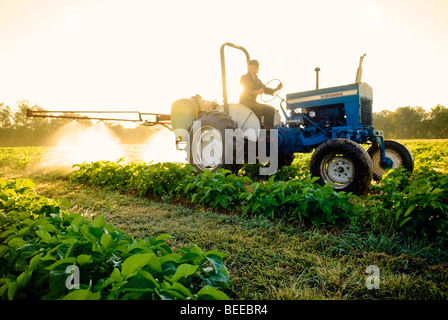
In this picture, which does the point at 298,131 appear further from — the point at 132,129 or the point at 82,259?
the point at 132,129

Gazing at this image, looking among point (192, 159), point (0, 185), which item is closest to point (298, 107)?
point (192, 159)

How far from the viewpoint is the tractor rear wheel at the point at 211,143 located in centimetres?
440

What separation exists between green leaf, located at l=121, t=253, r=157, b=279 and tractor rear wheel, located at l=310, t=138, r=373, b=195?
3.01 metres

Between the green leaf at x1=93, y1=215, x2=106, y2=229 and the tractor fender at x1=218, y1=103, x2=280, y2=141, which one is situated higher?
the tractor fender at x1=218, y1=103, x2=280, y2=141

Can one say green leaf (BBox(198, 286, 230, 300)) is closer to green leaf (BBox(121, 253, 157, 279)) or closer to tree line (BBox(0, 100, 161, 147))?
green leaf (BBox(121, 253, 157, 279))

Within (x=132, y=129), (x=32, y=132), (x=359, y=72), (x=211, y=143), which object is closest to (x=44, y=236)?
(x=211, y=143)

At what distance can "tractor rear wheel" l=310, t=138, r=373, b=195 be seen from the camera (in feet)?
11.6

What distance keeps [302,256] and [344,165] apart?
235 cm

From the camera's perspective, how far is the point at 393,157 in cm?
482

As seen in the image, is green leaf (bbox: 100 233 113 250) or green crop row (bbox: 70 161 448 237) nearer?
green leaf (bbox: 100 233 113 250)

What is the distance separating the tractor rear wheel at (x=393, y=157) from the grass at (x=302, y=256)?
9.79 feet

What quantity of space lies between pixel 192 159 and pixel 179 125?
786mm

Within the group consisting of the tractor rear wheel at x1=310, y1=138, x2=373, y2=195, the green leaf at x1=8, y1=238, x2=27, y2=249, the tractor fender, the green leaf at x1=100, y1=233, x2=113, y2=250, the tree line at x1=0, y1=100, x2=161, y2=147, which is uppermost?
the tree line at x1=0, y1=100, x2=161, y2=147

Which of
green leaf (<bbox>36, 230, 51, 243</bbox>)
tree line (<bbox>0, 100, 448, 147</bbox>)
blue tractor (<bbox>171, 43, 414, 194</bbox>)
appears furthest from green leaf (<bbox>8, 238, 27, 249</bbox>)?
tree line (<bbox>0, 100, 448, 147</bbox>)
